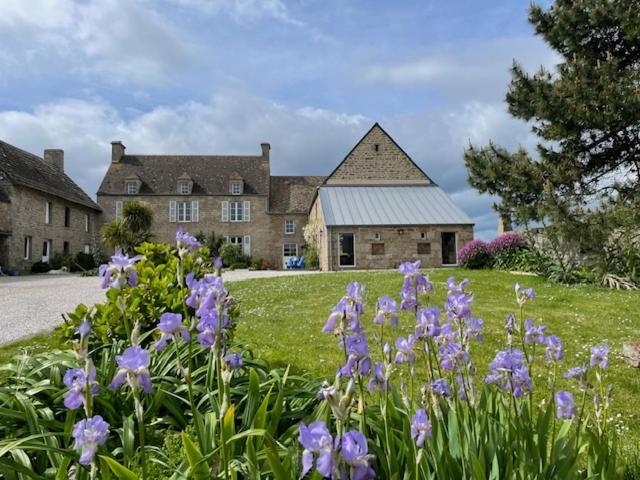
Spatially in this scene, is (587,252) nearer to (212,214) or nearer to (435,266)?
(435,266)

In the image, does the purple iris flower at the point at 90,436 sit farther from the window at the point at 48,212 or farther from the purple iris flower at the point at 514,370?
the window at the point at 48,212

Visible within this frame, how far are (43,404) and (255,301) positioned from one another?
28.7 feet

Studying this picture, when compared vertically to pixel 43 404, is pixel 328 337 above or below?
below

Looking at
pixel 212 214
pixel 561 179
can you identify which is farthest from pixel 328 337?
pixel 212 214

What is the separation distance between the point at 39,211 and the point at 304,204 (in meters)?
19.5

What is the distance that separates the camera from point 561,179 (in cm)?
1358

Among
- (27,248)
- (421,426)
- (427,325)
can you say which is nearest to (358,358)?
(421,426)

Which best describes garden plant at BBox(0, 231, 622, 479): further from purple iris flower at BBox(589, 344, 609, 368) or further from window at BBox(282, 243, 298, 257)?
window at BBox(282, 243, 298, 257)

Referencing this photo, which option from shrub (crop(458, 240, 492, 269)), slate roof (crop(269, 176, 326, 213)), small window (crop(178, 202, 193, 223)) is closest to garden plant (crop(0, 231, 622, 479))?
shrub (crop(458, 240, 492, 269))

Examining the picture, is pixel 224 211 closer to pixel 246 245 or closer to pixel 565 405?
pixel 246 245

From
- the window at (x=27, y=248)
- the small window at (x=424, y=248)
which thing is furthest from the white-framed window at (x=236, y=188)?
the small window at (x=424, y=248)

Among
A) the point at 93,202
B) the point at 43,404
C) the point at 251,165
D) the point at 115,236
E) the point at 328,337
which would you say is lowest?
the point at 328,337

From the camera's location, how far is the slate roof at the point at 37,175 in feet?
91.3

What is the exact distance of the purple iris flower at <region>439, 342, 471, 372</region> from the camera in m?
1.94
